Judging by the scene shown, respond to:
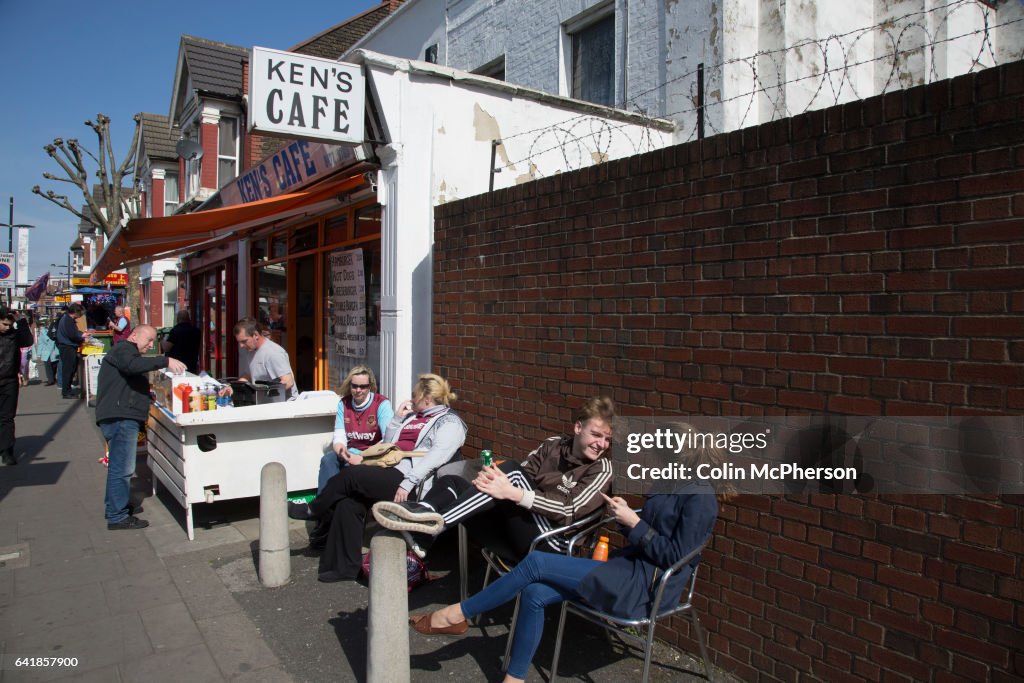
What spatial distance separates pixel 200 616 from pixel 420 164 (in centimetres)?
391

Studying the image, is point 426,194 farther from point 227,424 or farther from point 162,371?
point 162,371

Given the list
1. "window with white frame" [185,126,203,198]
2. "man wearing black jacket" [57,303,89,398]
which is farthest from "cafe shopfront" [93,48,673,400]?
"window with white frame" [185,126,203,198]

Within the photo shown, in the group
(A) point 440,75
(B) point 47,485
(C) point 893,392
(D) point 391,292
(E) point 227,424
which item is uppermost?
(A) point 440,75

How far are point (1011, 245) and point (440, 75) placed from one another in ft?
16.1

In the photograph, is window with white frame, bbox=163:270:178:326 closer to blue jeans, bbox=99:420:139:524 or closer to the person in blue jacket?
blue jeans, bbox=99:420:139:524

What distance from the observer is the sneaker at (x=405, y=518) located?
11.1 feet

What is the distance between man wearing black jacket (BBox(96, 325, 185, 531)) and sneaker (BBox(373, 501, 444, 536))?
350cm

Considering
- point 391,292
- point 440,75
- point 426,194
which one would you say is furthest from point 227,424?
point 440,75

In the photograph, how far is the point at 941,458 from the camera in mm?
2787

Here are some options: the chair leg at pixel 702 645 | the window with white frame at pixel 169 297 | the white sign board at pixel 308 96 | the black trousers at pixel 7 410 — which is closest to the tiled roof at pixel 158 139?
the window with white frame at pixel 169 297

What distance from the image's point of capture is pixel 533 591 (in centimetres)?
332

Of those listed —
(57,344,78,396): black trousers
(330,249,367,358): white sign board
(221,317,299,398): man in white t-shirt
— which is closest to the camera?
(221,317,299,398): man in white t-shirt
